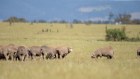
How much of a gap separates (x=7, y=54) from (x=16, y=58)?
663mm

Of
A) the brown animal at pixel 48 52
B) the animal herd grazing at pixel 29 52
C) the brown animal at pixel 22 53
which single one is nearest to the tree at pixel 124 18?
the animal herd grazing at pixel 29 52

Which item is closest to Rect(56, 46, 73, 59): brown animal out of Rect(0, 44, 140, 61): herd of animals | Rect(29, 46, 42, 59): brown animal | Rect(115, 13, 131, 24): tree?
Rect(0, 44, 140, 61): herd of animals

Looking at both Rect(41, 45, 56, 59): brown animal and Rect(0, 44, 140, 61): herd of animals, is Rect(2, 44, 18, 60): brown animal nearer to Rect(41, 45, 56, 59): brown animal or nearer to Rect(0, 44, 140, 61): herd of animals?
Rect(0, 44, 140, 61): herd of animals

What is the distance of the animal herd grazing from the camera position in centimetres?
2700

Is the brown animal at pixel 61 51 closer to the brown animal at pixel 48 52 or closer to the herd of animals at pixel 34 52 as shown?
the herd of animals at pixel 34 52

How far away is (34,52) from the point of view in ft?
91.7

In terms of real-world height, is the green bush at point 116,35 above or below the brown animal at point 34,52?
below

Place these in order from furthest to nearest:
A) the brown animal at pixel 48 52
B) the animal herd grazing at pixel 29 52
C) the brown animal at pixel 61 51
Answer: the brown animal at pixel 61 51 → the brown animal at pixel 48 52 → the animal herd grazing at pixel 29 52

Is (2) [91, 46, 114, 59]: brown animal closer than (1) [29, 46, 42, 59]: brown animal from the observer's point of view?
No

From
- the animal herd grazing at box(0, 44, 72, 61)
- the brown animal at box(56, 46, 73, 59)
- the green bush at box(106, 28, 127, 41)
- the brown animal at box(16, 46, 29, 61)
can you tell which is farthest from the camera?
the green bush at box(106, 28, 127, 41)

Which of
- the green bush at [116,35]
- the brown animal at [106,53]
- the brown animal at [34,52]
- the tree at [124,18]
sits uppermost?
the brown animal at [34,52]

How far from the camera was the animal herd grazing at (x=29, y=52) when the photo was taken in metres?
27.0

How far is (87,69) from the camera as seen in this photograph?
60.6 ft

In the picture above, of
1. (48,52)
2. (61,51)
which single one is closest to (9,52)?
(48,52)
